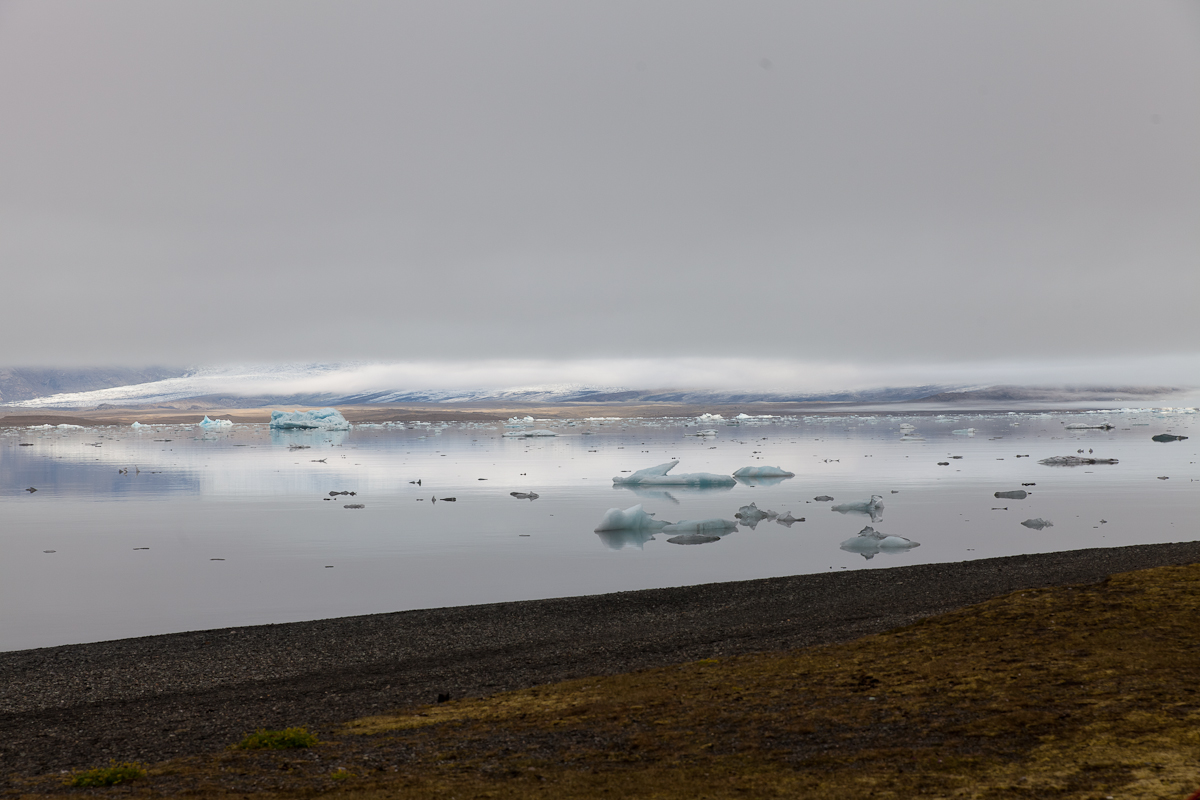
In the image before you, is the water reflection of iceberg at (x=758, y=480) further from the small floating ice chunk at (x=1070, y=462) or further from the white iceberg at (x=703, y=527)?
the small floating ice chunk at (x=1070, y=462)

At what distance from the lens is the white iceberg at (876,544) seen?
25.8 metres

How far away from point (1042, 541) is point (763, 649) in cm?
1835

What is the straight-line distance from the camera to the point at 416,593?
68.3 feet

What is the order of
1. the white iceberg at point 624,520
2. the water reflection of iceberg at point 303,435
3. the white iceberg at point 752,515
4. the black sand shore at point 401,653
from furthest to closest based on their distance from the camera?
the water reflection of iceberg at point 303,435
the white iceberg at point 752,515
the white iceberg at point 624,520
the black sand shore at point 401,653

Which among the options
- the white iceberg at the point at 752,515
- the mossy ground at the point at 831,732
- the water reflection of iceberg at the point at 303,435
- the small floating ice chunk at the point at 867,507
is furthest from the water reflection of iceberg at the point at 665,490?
the water reflection of iceberg at the point at 303,435

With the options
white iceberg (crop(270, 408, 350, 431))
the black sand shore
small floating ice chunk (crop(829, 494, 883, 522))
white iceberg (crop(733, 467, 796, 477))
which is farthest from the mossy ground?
white iceberg (crop(270, 408, 350, 431))

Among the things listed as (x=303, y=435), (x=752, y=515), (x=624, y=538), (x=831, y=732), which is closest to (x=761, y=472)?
(x=752, y=515)

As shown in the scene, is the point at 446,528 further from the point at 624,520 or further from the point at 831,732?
the point at 831,732

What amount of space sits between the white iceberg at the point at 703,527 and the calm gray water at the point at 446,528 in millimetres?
574

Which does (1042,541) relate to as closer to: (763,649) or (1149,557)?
(1149,557)

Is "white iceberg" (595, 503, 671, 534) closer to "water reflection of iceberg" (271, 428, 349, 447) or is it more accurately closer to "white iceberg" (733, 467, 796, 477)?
"white iceberg" (733, 467, 796, 477)

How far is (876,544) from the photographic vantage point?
25.9 meters

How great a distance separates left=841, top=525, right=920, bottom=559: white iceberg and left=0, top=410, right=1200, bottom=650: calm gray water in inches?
13.1

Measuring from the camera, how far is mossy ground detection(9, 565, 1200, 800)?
6.37 m
